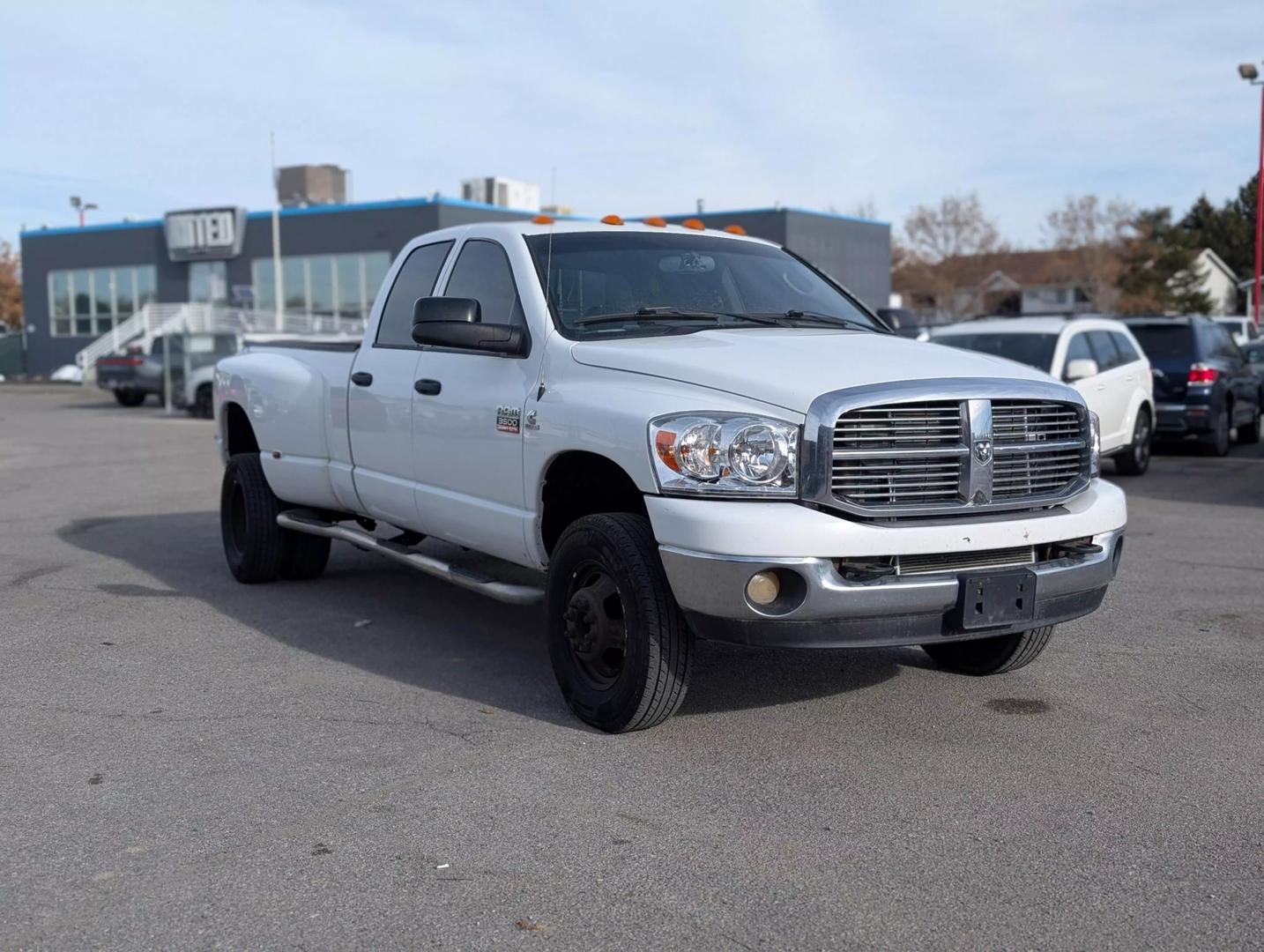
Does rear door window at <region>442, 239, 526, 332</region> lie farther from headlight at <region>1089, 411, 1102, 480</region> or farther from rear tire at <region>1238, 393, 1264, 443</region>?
rear tire at <region>1238, 393, 1264, 443</region>

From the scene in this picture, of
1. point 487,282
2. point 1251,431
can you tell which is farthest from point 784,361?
point 1251,431

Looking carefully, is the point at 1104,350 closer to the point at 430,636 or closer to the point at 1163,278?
the point at 430,636

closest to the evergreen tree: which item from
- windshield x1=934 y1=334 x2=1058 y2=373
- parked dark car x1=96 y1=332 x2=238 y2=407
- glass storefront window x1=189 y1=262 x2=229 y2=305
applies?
glass storefront window x1=189 y1=262 x2=229 y2=305

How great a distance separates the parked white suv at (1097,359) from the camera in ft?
41.1

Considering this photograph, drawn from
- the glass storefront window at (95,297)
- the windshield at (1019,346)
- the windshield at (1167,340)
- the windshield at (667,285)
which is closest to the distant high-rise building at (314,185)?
the glass storefront window at (95,297)

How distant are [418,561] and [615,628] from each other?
1.64 metres

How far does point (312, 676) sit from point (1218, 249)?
260ft

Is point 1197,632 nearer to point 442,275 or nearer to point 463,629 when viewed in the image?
point 463,629

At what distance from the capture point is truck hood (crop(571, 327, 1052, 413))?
15.3ft

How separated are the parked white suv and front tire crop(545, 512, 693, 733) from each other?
787 cm

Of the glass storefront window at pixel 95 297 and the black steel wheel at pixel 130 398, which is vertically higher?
the glass storefront window at pixel 95 297

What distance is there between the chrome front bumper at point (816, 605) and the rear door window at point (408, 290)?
264cm

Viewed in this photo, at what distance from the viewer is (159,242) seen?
50.5 metres

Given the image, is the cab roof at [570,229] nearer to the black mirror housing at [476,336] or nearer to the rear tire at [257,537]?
the black mirror housing at [476,336]
